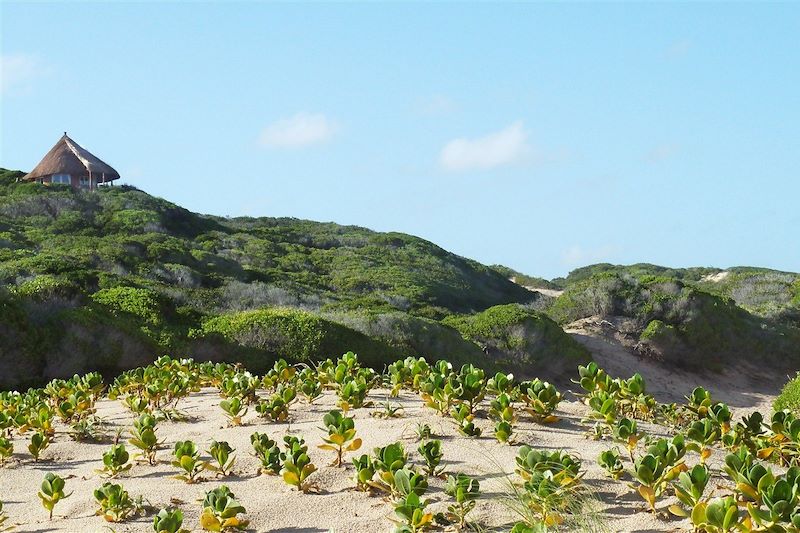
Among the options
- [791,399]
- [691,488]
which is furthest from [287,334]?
[691,488]

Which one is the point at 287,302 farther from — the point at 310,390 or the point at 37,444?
the point at 37,444

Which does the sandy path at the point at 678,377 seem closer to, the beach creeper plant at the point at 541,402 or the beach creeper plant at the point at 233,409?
the beach creeper plant at the point at 541,402

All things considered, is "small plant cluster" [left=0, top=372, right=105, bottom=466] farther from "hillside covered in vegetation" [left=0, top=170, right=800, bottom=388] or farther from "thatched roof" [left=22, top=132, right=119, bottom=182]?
"thatched roof" [left=22, top=132, right=119, bottom=182]

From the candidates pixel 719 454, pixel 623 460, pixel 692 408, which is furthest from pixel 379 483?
pixel 692 408

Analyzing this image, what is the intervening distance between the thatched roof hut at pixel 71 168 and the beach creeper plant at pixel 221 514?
38.9m

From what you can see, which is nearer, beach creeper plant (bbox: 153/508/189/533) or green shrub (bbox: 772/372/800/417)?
beach creeper plant (bbox: 153/508/189/533)

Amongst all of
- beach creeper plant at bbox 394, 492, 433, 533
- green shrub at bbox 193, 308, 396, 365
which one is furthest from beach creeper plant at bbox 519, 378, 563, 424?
green shrub at bbox 193, 308, 396, 365

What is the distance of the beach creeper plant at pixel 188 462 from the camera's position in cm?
450

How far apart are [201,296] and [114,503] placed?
13.8 meters

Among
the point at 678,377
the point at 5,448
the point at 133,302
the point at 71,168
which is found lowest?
the point at 678,377

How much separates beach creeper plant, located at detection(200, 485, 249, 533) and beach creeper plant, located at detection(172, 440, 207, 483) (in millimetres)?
795

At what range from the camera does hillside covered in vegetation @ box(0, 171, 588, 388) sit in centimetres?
1259

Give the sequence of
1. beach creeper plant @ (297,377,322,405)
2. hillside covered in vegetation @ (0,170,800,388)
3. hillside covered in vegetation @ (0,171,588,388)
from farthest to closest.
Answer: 1. hillside covered in vegetation @ (0,170,800,388)
2. hillside covered in vegetation @ (0,171,588,388)
3. beach creeper plant @ (297,377,322,405)

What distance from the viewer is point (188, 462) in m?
4.49
